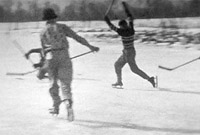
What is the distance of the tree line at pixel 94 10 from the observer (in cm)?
491

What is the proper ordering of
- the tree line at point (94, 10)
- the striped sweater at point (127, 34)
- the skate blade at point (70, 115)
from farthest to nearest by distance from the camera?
→ the tree line at point (94, 10) < the striped sweater at point (127, 34) < the skate blade at point (70, 115)

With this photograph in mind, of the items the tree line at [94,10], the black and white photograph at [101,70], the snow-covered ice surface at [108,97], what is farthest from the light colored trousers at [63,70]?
the tree line at [94,10]

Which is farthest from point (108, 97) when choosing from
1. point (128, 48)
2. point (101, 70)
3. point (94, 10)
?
point (101, 70)

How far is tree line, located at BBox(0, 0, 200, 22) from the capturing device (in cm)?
491

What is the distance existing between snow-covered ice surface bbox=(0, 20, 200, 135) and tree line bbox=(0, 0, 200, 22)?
936 mm

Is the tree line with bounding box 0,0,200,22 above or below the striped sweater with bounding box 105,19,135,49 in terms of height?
above

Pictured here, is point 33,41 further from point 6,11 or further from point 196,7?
point 196,7

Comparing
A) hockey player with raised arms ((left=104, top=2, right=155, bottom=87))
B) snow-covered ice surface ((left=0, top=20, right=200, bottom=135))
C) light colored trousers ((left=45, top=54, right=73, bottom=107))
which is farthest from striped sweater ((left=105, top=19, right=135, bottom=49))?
light colored trousers ((left=45, top=54, right=73, bottom=107))

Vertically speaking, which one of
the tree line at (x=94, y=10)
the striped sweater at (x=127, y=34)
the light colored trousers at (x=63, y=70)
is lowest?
the light colored trousers at (x=63, y=70)

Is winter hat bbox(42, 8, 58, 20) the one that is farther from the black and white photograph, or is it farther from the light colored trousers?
the light colored trousers

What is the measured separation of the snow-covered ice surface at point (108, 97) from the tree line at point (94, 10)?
936mm

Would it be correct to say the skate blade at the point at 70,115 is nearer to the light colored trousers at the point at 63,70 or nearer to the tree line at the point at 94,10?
the light colored trousers at the point at 63,70

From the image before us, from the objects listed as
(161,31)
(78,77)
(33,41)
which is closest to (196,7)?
(161,31)

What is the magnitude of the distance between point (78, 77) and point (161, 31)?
173 cm
